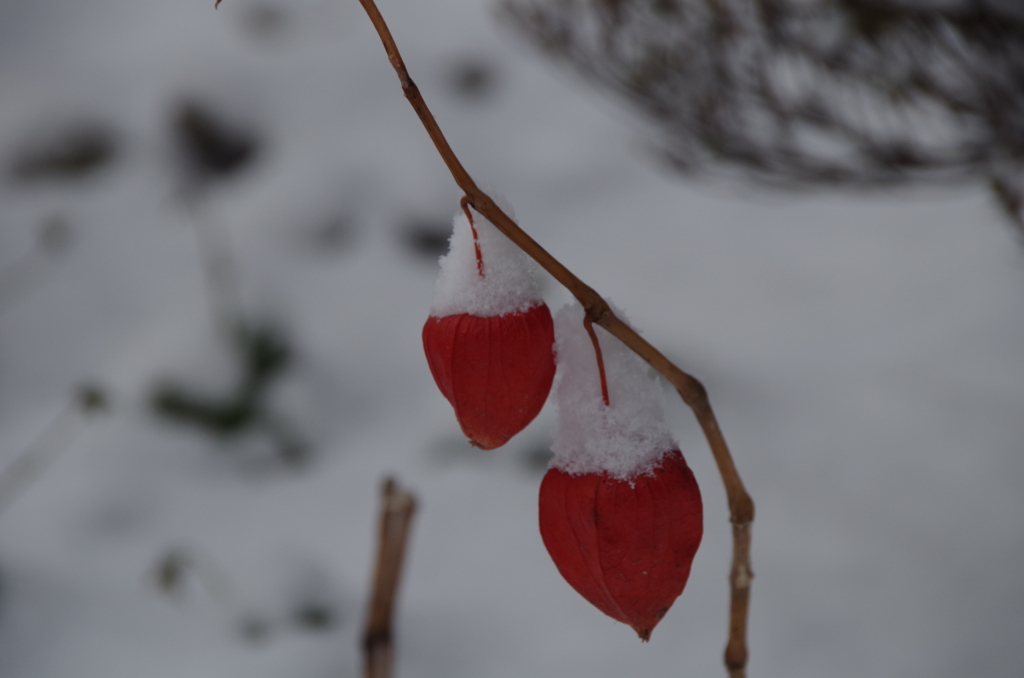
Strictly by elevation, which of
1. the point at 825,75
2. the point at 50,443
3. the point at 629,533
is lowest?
the point at 50,443

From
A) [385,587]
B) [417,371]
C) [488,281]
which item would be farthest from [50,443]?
[488,281]

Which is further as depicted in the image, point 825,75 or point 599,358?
point 825,75

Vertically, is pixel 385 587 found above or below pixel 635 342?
below

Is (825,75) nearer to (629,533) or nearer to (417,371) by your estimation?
(417,371)

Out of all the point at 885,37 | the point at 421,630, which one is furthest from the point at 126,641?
the point at 885,37

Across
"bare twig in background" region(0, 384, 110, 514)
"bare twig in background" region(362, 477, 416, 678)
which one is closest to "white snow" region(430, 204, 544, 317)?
"bare twig in background" region(362, 477, 416, 678)

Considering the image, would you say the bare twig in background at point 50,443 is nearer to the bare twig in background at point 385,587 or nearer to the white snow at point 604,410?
the bare twig in background at point 385,587

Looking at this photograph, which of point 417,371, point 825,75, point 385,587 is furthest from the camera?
point 417,371
